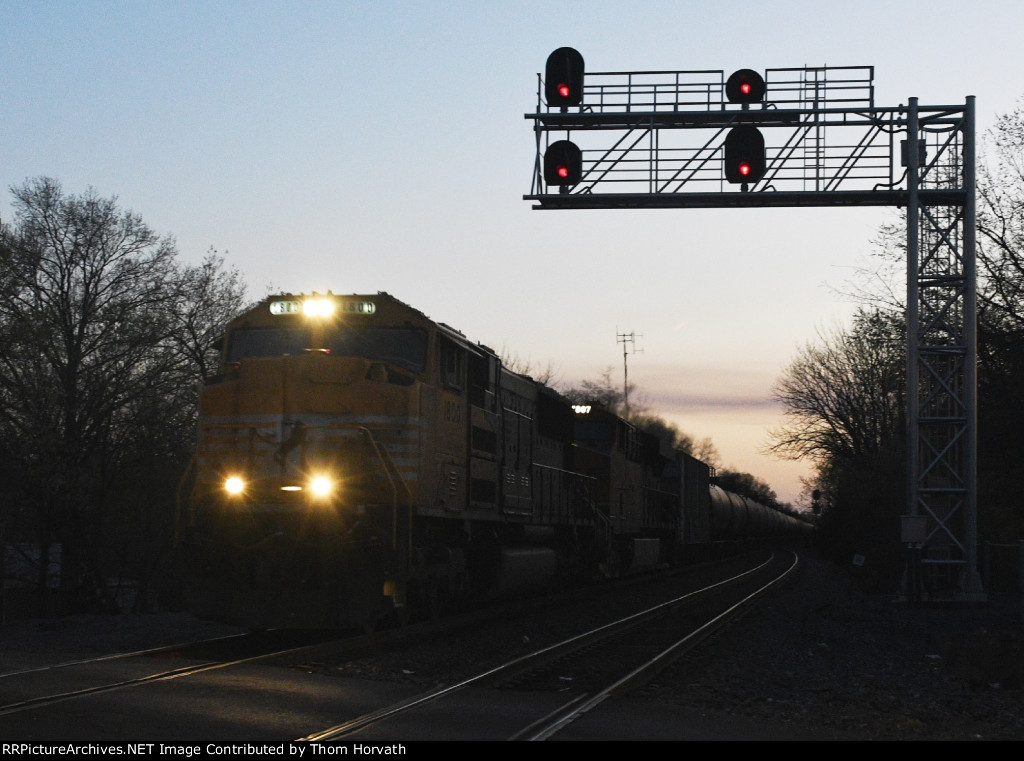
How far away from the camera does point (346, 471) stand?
12.8 meters

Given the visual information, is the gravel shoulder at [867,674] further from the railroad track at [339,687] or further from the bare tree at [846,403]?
the bare tree at [846,403]

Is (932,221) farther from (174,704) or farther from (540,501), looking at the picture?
(174,704)

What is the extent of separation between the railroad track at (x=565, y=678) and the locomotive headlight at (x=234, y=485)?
3.56 m

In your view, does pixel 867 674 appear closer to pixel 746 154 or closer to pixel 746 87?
pixel 746 154

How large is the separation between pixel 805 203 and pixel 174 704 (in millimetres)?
14703

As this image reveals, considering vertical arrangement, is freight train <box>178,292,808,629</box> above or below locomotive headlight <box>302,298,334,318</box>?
below

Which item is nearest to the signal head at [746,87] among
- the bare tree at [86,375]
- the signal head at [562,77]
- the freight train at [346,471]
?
the signal head at [562,77]

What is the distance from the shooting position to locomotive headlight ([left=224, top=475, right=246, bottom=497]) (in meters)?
12.7

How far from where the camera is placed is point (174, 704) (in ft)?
28.0

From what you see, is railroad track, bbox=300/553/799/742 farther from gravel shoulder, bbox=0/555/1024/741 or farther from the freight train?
the freight train

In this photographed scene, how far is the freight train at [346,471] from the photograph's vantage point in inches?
486

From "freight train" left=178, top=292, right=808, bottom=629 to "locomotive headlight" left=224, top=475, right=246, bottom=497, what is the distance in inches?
0.9

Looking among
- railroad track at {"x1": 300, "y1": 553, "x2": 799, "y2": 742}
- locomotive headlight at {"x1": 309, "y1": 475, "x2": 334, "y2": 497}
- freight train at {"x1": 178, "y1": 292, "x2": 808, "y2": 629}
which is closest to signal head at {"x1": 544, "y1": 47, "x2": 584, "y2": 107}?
freight train at {"x1": 178, "y1": 292, "x2": 808, "y2": 629}
